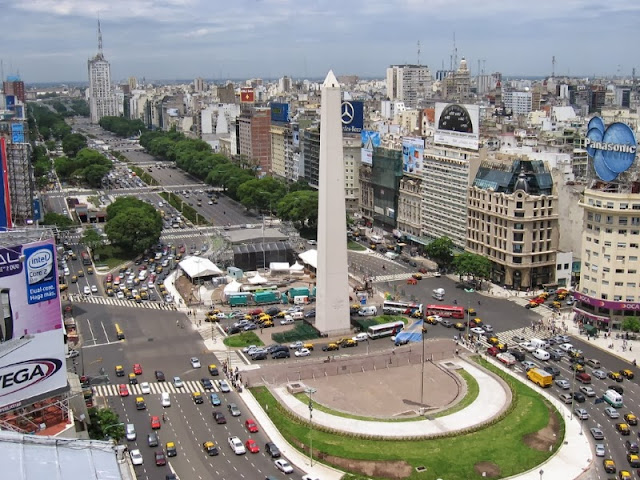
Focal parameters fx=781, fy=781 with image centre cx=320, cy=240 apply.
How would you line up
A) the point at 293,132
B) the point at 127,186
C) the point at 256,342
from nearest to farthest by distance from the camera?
the point at 256,342 < the point at 293,132 < the point at 127,186

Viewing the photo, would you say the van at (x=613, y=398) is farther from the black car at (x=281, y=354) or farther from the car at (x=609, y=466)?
the black car at (x=281, y=354)

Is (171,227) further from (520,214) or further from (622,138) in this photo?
(622,138)

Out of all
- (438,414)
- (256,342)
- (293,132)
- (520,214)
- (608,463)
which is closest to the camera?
(608,463)

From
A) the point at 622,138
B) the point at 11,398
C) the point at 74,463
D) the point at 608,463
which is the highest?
the point at 622,138

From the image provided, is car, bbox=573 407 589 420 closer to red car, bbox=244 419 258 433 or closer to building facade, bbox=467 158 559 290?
red car, bbox=244 419 258 433

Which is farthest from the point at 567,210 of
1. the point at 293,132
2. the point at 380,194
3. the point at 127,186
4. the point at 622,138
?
the point at 127,186

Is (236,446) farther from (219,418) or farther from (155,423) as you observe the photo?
(155,423)

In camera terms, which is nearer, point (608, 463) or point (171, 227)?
point (608, 463)
